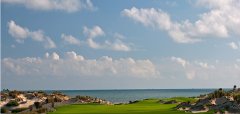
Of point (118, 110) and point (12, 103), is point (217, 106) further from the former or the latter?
point (12, 103)

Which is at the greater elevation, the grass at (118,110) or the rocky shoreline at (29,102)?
the rocky shoreline at (29,102)

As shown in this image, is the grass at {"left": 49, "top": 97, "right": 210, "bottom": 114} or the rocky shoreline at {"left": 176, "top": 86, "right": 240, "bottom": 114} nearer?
the rocky shoreline at {"left": 176, "top": 86, "right": 240, "bottom": 114}

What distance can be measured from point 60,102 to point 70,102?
3217 mm

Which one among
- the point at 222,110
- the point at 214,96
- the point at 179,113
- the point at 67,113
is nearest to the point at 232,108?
the point at 222,110

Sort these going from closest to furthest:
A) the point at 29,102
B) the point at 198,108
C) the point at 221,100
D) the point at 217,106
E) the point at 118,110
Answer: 1. the point at 118,110
2. the point at 217,106
3. the point at 198,108
4. the point at 221,100
5. the point at 29,102

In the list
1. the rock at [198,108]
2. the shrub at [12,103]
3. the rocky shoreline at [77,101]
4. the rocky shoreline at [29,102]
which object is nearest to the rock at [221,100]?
the rocky shoreline at [77,101]

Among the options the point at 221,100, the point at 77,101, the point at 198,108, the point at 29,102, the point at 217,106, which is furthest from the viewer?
the point at 77,101

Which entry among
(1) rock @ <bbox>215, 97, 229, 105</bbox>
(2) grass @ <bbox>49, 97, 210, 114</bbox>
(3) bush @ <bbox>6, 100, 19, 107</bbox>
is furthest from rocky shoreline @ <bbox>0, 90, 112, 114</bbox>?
(1) rock @ <bbox>215, 97, 229, 105</bbox>

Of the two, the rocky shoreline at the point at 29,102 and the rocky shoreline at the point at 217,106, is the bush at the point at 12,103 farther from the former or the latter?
the rocky shoreline at the point at 217,106

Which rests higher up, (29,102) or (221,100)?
(29,102)

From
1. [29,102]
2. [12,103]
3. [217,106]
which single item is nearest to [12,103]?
[12,103]

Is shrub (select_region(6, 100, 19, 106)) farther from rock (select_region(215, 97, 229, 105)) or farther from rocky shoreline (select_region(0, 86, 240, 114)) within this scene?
rock (select_region(215, 97, 229, 105))

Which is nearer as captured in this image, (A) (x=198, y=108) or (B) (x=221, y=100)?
(A) (x=198, y=108)

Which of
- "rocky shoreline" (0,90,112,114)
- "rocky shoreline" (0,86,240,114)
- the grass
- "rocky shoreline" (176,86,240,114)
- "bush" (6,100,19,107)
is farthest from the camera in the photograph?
"bush" (6,100,19,107)
